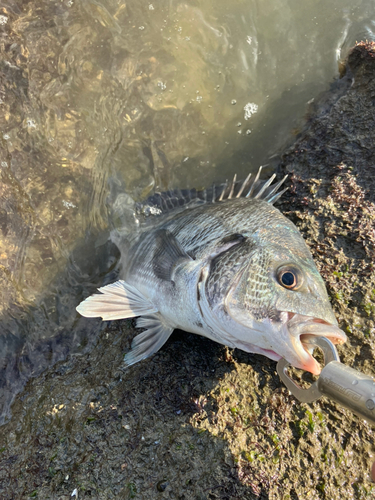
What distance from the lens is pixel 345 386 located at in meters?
1.63

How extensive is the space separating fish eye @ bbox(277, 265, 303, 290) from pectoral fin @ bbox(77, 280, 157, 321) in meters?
1.29

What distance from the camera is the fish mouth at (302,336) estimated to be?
181 centimetres

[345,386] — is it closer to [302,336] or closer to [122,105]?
[302,336]

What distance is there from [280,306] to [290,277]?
229 millimetres

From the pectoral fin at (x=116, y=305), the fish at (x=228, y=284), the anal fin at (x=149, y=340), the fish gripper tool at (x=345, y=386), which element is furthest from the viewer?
the pectoral fin at (x=116, y=305)

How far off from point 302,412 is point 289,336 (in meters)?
1.11

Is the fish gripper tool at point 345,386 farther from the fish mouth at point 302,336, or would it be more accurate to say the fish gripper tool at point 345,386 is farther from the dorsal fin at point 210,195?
the dorsal fin at point 210,195

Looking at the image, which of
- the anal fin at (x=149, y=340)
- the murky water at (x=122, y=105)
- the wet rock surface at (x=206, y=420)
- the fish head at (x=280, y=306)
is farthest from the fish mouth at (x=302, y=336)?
the murky water at (x=122, y=105)

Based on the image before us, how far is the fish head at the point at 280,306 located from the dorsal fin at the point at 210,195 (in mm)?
1092

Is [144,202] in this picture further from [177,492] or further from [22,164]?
[177,492]

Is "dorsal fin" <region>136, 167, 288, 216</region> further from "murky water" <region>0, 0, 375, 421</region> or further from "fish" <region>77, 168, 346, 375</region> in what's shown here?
"murky water" <region>0, 0, 375, 421</region>

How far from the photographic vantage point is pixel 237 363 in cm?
281

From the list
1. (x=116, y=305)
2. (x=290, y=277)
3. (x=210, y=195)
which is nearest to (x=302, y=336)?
(x=290, y=277)

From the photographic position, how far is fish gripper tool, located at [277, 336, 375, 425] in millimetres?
1548
